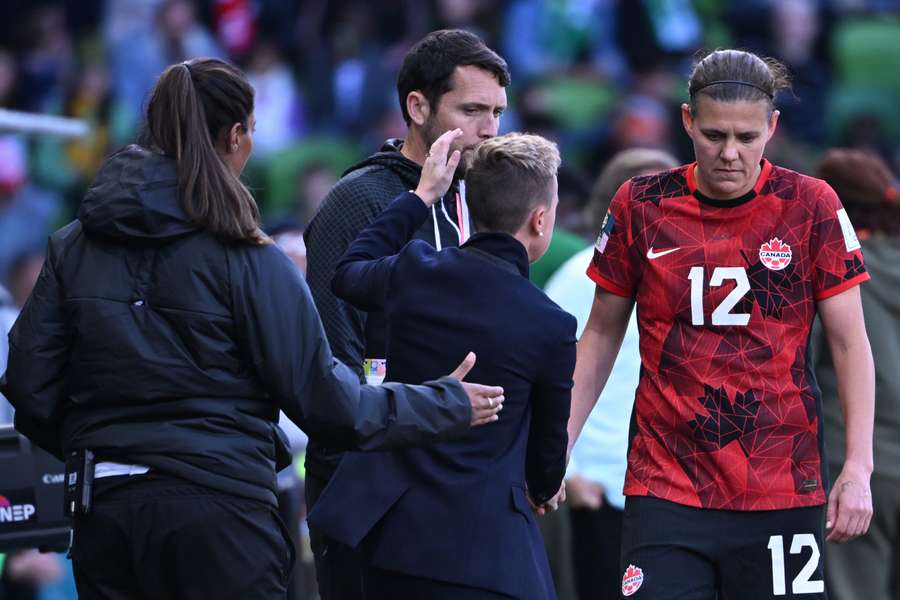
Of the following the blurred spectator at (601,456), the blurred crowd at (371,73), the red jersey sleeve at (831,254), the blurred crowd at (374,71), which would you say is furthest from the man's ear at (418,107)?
the blurred crowd at (374,71)

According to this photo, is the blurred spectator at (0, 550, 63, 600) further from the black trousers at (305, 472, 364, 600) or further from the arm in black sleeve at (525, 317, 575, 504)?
the arm in black sleeve at (525, 317, 575, 504)

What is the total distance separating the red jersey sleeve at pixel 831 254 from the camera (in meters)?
4.79

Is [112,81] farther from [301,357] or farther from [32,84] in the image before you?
[301,357]

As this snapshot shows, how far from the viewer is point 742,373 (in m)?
4.73

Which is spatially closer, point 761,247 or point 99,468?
point 99,468

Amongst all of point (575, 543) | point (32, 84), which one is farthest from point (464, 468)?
point (32, 84)

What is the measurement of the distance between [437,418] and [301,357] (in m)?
0.37

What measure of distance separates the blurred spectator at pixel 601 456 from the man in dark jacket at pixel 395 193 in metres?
1.73

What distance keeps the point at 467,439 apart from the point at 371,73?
405 inches

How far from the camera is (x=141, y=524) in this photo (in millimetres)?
4062

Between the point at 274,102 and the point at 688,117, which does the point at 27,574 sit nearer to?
the point at 688,117

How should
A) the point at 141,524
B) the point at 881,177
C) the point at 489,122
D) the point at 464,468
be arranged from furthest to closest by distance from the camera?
the point at 881,177, the point at 489,122, the point at 464,468, the point at 141,524

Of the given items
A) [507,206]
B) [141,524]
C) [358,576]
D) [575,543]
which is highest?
[507,206]

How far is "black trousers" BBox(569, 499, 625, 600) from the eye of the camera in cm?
698
